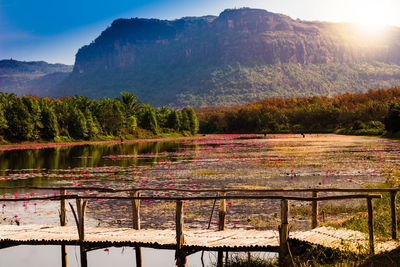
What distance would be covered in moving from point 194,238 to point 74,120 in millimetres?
83058

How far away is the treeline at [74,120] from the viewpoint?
7788 centimetres

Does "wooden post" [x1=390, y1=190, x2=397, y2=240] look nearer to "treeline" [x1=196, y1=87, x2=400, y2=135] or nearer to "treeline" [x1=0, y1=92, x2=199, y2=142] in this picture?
"treeline" [x1=0, y1=92, x2=199, y2=142]

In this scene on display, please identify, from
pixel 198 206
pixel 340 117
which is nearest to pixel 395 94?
pixel 340 117

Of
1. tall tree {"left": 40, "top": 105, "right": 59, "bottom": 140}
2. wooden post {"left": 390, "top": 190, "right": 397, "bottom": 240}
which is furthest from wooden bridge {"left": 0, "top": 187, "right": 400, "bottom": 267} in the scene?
tall tree {"left": 40, "top": 105, "right": 59, "bottom": 140}

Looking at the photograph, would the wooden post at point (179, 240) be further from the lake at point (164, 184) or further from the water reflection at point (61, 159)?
the water reflection at point (61, 159)

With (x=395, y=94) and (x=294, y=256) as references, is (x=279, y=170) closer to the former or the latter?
(x=294, y=256)

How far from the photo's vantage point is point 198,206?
20.1m

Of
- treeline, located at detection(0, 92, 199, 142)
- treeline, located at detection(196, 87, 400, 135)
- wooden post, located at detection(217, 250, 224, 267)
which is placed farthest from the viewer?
treeline, located at detection(196, 87, 400, 135)

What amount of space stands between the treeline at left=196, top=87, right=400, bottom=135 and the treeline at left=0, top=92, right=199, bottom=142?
4841cm

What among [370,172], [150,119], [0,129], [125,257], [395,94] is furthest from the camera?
[395,94]

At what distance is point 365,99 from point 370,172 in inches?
5718

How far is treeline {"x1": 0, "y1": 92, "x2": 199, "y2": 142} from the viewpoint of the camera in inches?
3066

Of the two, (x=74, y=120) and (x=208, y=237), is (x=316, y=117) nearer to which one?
(x=74, y=120)

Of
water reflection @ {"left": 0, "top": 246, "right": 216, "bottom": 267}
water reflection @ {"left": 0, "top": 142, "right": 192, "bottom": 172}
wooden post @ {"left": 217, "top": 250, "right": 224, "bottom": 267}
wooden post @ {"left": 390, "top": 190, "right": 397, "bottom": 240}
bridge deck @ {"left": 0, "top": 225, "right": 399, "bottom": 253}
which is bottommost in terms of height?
water reflection @ {"left": 0, "top": 142, "right": 192, "bottom": 172}
